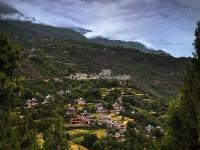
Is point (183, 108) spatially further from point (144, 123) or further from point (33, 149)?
point (144, 123)

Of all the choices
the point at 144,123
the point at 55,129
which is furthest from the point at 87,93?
the point at 55,129

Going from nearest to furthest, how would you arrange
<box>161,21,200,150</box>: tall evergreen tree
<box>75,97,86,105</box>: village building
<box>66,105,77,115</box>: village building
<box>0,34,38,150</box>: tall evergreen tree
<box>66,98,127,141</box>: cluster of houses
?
<box>161,21,200,150</box>: tall evergreen tree
<box>0,34,38,150</box>: tall evergreen tree
<box>66,98,127,141</box>: cluster of houses
<box>66,105,77,115</box>: village building
<box>75,97,86,105</box>: village building

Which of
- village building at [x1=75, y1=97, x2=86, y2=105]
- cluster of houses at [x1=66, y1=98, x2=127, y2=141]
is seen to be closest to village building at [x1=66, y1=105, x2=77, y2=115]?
cluster of houses at [x1=66, y1=98, x2=127, y2=141]

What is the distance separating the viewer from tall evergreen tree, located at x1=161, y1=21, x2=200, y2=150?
88.5ft

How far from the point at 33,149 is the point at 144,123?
89345mm

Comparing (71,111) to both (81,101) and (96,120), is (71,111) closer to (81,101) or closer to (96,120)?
(96,120)

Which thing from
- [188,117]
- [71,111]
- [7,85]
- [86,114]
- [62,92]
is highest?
[7,85]

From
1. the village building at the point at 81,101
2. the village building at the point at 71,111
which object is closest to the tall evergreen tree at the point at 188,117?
the village building at the point at 71,111

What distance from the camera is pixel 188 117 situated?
28656 mm

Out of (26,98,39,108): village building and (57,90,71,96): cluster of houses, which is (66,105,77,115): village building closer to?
(26,98,39,108): village building

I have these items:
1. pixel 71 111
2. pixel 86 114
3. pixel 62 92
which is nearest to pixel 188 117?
pixel 86 114

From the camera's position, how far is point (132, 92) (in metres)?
198

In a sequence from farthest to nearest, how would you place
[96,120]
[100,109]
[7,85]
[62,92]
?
1. [62,92]
2. [100,109]
3. [96,120]
4. [7,85]

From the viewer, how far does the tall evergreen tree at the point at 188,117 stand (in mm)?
26969
